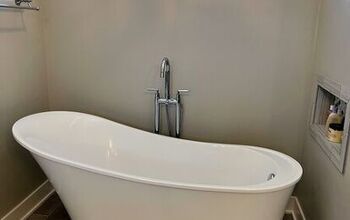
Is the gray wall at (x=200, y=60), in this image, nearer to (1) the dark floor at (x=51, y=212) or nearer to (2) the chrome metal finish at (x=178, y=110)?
(2) the chrome metal finish at (x=178, y=110)

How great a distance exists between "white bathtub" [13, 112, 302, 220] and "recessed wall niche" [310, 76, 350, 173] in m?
0.22

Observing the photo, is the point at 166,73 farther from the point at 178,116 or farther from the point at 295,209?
the point at 295,209

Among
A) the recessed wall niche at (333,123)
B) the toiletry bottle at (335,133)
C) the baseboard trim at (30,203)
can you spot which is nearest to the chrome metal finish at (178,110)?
the recessed wall niche at (333,123)

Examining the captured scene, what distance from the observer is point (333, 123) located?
187 cm

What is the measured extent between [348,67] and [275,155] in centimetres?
64

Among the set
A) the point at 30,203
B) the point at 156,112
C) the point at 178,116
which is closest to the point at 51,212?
the point at 30,203

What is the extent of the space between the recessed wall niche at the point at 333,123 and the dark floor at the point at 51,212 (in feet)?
2.54

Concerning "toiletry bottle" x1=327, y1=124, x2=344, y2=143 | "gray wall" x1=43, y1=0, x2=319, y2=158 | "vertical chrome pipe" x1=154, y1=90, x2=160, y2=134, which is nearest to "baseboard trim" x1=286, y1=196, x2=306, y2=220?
"gray wall" x1=43, y1=0, x2=319, y2=158

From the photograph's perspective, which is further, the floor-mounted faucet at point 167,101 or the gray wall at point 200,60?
the floor-mounted faucet at point 167,101

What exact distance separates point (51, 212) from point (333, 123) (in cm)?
204

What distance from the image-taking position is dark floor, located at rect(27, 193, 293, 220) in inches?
91.4

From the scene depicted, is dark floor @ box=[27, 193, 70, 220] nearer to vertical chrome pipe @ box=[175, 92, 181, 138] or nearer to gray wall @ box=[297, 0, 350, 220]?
vertical chrome pipe @ box=[175, 92, 181, 138]

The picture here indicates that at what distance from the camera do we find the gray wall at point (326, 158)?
A: 62.9 inches

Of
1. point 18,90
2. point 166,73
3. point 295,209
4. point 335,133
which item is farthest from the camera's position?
point 295,209
